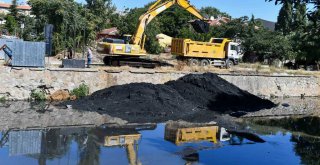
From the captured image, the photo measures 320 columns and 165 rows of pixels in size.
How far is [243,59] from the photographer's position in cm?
4103

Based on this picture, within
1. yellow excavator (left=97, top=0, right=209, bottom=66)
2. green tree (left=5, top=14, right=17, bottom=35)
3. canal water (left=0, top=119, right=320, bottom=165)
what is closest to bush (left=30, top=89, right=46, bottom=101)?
yellow excavator (left=97, top=0, right=209, bottom=66)

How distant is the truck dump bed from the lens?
25.8 metres

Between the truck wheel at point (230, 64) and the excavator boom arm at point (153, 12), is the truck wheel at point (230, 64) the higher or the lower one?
the lower one

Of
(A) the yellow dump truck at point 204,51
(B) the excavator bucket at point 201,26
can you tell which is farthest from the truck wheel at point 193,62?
(B) the excavator bucket at point 201,26

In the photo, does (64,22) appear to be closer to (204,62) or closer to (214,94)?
(204,62)

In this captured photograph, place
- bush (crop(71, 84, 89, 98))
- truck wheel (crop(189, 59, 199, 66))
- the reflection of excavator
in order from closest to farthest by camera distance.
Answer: the reflection of excavator < bush (crop(71, 84, 89, 98)) < truck wheel (crop(189, 59, 199, 66))

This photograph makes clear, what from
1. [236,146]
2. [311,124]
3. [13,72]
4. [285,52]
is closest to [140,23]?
[13,72]

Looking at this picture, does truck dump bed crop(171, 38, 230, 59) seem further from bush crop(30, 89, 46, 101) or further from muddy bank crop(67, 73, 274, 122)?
bush crop(30, 89, 46, 101)

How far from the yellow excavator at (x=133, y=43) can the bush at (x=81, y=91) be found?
9.79ft

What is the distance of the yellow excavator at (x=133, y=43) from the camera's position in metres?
22.5

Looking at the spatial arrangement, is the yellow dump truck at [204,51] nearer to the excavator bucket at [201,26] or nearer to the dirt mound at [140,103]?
the excavator bucket at [201,26]

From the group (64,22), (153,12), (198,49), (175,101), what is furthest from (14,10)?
(175,101)

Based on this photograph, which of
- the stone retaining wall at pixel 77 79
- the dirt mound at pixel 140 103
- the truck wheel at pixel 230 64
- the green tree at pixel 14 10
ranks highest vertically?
the green tree at pixel 14 10

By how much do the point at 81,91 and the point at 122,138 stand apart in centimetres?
758
